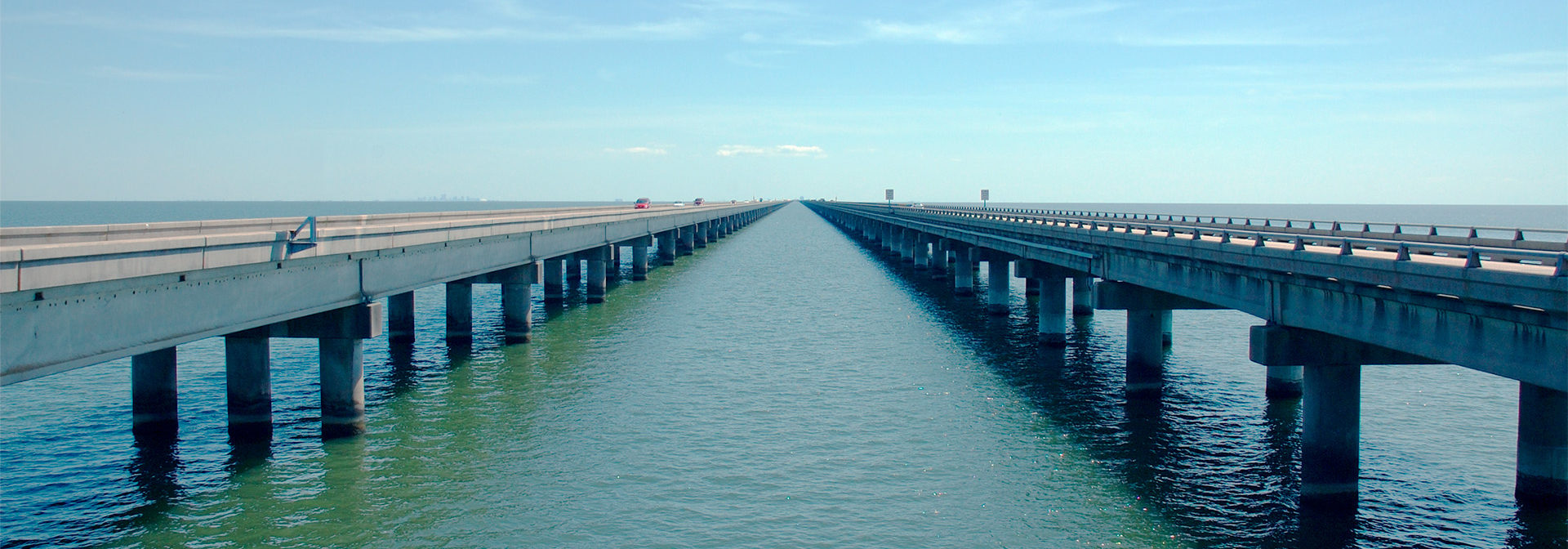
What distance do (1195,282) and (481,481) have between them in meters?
16.4

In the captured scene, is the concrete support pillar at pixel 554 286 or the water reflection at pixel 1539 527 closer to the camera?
the water reflection at pixel 1539 527

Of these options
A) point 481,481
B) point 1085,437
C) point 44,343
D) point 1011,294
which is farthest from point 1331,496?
point 1011,294

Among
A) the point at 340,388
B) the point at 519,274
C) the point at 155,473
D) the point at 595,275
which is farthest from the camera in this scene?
A: the point at 595,275

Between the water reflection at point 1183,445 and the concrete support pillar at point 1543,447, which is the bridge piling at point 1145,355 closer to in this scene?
the water reflection at point 1183,445

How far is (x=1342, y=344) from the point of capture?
55.3 ft

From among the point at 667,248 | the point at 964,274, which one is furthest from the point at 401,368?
the point at 667,248

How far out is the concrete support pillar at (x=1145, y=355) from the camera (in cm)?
2705

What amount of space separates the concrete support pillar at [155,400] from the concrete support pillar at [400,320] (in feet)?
44.8

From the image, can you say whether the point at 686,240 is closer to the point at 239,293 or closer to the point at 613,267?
the point at 613,267

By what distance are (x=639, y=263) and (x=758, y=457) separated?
163 ft

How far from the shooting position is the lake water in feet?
54.1

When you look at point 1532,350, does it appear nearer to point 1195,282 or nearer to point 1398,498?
point 1398,498

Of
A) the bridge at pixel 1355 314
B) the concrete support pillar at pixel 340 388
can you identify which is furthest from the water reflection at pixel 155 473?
the bridge at pixel 1355 314

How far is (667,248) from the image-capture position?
88750 millimetres
